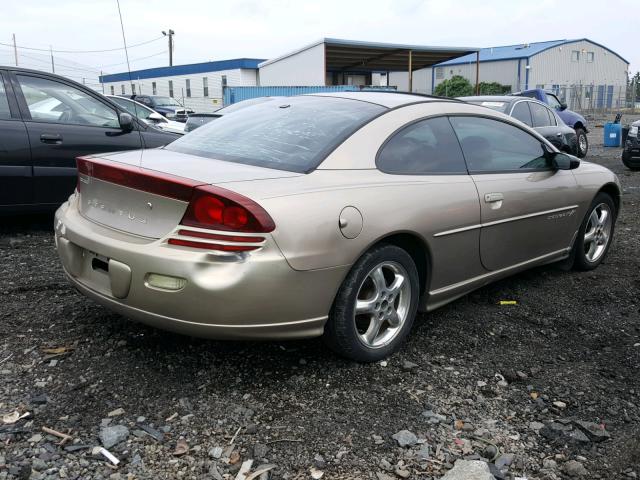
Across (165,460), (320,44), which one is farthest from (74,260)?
(320,44)

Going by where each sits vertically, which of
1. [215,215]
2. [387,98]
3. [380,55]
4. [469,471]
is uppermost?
[380,55]

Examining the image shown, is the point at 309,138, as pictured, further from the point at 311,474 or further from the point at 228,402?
the point at 311,474

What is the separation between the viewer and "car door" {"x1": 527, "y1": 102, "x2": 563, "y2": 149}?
394 inches

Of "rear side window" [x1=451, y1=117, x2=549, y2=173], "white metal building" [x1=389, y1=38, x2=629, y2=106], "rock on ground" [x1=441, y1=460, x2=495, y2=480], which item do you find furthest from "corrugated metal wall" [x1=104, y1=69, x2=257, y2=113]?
"rock on ground" [x1=441, y1=460, x2=495, y2=480]

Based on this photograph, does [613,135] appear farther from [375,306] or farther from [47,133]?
[375,306]

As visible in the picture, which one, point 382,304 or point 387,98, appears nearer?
point 382,304

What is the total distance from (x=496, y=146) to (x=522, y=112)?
6331 mm

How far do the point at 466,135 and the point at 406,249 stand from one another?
1001 millimetres

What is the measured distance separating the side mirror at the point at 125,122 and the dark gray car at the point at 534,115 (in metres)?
5.56

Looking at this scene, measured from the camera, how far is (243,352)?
11.0 feet

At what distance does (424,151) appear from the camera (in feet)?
11.9

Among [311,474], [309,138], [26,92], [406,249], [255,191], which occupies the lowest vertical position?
[311,474]

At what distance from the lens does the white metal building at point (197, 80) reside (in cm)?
4022

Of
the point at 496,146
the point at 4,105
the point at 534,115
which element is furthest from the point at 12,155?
the point at 534,115
